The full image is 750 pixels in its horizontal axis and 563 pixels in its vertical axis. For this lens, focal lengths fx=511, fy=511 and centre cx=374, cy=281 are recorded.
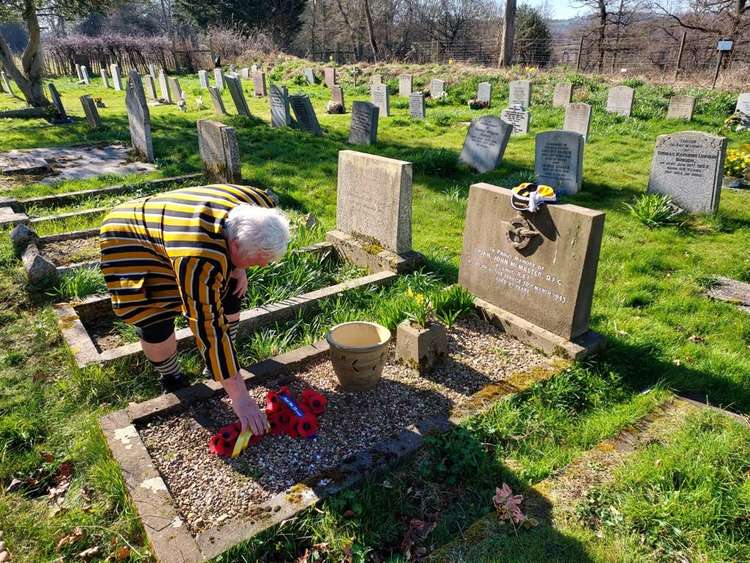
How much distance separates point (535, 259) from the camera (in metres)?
4.02

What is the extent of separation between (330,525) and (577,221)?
2.60 meters

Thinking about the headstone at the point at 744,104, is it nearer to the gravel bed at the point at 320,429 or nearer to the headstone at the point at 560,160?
the headstone at the point at 560,160

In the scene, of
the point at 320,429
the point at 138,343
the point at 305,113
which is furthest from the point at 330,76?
the point at 320,429

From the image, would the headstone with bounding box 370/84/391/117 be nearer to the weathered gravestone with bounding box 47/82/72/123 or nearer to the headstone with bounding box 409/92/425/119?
the headstone with bounding box 409/92/425/119

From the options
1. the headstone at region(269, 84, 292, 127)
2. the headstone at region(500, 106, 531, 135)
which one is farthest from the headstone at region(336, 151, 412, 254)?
the headstone at region(500, 106, 531, 135)

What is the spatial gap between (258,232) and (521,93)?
50.1 ft

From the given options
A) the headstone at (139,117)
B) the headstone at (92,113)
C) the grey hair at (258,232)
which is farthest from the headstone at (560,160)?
the headstone at (92,113)

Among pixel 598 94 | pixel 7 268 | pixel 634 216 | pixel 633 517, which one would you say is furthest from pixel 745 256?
pixel 598 94

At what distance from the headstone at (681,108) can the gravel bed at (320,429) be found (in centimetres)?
1257

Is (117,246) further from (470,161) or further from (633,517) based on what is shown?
(470,161)

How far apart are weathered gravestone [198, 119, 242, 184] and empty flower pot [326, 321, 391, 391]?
14.7ft

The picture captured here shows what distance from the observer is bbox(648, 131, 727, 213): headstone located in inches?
269

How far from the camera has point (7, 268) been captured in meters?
5.18

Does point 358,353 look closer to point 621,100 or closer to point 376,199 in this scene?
point 376,199
